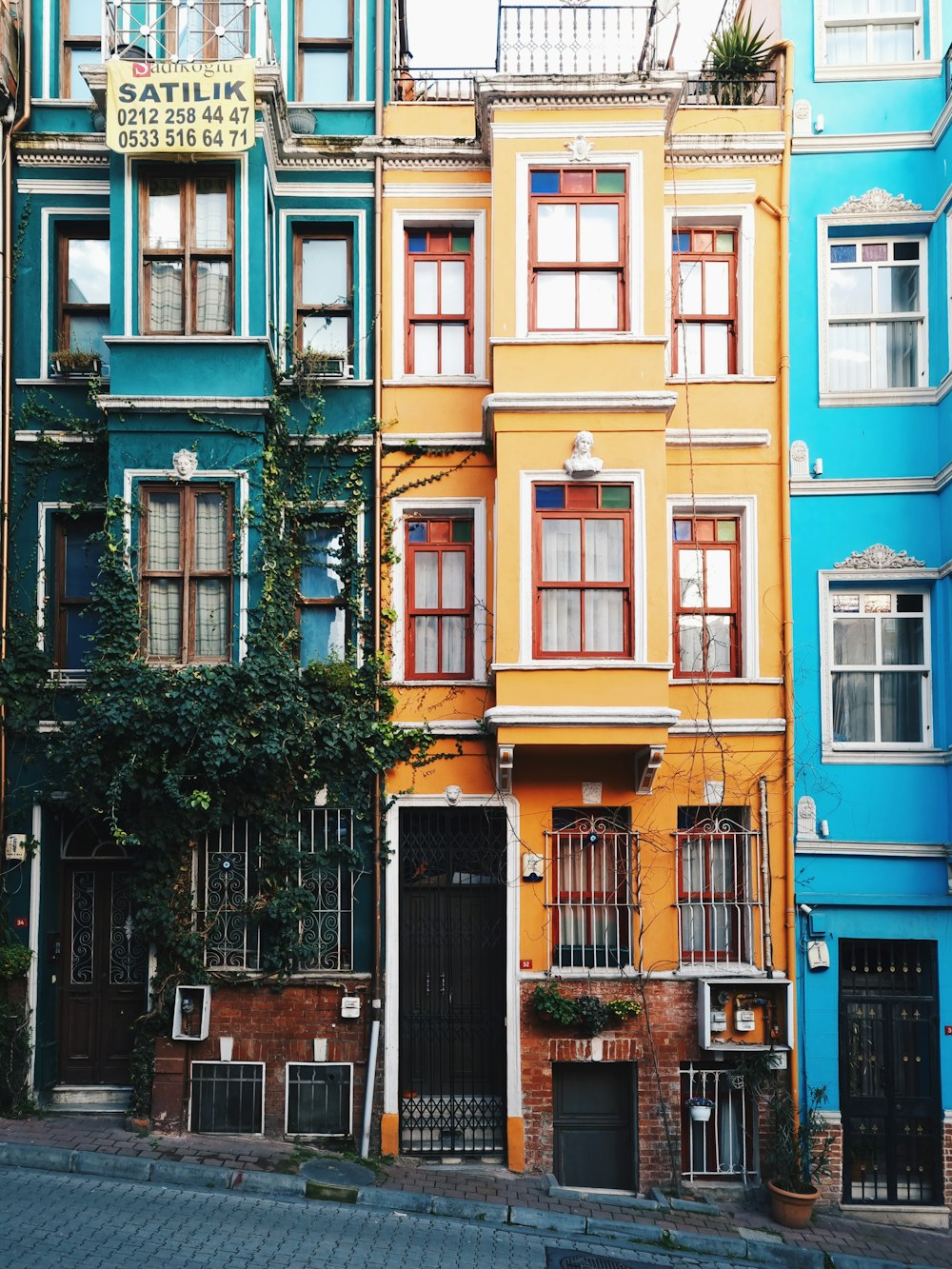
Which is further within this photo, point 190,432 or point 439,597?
point 439,597

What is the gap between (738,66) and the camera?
43.5 ft

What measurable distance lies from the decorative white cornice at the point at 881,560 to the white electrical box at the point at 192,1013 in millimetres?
8396

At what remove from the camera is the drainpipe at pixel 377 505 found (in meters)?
12.0

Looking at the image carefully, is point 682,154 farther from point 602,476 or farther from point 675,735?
point 675,735

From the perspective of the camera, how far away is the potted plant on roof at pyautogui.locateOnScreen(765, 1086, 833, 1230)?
11.3 metres

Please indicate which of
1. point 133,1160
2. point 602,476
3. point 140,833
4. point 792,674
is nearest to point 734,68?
point 602,476

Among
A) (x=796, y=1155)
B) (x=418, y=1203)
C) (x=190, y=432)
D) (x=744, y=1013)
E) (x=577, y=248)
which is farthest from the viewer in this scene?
(x=577, y=248)

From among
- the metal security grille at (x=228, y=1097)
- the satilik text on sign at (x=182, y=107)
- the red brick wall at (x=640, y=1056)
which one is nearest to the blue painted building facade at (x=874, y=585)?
the red brick wall at (x=640, y=1056)

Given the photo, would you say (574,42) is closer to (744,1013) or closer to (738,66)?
(738,66)

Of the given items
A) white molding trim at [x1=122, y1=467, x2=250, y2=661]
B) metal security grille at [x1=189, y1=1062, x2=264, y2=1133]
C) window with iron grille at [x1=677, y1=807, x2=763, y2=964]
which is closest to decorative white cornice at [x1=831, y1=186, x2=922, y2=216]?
window with iron grille at [x1=677, y1=807, x2=763, y2=964]

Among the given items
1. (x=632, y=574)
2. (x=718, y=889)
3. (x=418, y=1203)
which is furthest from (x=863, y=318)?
(x=418, y=1203)

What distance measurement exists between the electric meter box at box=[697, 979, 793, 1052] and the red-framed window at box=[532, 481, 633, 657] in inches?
148

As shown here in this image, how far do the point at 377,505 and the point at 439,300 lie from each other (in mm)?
2570

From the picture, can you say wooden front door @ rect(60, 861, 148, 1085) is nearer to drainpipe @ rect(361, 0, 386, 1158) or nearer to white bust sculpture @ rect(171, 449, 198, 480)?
drainpipe @ rect(361, 0, 386, 1158)
